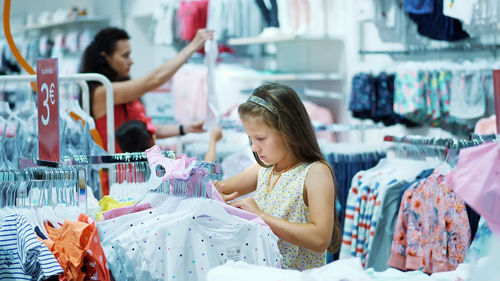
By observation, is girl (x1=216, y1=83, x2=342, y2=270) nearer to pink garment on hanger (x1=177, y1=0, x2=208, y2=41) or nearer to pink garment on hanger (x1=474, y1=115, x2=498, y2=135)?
pink garment on hanger (x1=474, y1=115, x2=498, y2=135)

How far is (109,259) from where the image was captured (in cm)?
193

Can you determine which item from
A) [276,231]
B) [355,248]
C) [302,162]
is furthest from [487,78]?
[276,231]

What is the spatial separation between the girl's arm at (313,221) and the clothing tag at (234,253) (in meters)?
0.18

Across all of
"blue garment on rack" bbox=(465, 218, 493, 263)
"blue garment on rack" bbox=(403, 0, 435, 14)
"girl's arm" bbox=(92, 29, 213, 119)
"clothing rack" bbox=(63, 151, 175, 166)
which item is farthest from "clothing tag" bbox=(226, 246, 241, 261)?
"blue garment on rack" bbox=(403, 0, 435, 14)

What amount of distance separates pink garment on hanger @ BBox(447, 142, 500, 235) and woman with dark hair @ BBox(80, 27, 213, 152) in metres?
2.55

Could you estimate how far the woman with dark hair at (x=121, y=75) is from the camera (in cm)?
388

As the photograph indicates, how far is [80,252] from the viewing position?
73.9 inches

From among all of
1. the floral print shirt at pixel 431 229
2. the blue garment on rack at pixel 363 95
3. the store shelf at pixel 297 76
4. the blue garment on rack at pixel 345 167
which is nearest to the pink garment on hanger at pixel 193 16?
the store shelf at pixel 297 76

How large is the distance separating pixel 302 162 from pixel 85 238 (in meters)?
0.81

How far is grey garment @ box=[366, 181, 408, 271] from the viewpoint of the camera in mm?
3201

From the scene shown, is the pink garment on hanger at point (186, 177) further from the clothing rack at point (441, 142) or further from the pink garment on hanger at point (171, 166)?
the clothing rack at point (441, 142)

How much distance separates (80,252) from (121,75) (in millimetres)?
2421

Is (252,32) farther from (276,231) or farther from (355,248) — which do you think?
(276,231)

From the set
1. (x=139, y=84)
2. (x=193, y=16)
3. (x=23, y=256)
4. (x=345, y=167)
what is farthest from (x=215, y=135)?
(x=193, y=16)
